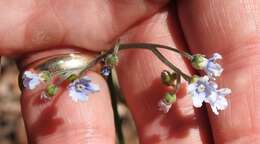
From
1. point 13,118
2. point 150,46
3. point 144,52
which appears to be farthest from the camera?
point 13,118

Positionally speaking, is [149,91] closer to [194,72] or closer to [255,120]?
[194,72]

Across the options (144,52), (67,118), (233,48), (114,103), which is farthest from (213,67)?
(67,118)

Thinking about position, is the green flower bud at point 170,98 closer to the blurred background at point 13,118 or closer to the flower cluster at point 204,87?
the flower cluster at point 204,87

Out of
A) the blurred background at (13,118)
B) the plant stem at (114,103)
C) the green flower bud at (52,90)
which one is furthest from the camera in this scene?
the blurred background at (13,118)

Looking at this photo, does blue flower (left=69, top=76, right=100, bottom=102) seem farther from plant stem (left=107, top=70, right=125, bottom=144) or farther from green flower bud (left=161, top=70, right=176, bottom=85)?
green flower bud (left=161, top=70, right=176, bottom=85)

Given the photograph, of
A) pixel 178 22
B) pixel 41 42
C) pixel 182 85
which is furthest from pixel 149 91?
pixel 41 42

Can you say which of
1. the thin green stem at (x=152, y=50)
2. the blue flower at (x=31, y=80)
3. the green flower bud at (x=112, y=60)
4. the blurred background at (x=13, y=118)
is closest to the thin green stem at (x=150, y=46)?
the thin green stem at (x=152, y=50)

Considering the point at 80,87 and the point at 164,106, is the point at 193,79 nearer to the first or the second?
the point at 164,106
